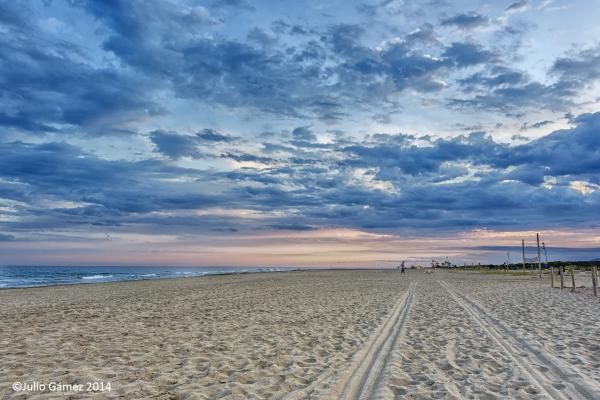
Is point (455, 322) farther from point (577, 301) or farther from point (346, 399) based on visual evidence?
point (577, 301)

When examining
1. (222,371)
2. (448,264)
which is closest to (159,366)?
(222,371)

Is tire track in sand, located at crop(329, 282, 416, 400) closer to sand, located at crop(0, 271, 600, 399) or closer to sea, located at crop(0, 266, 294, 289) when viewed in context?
sand, located at crop(0, 271, 600, 399)

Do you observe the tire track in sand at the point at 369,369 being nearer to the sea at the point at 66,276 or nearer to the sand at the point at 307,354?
the sand at the point at 307,354

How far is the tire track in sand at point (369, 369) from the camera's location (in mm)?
6567

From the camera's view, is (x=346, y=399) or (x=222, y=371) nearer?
(x=346, y=399)

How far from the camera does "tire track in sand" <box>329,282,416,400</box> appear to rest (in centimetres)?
657

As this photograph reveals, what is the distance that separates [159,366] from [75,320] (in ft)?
27.4

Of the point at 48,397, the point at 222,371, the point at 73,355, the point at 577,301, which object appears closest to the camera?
the point at 48,397

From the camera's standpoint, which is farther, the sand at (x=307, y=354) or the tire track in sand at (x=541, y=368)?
the sand at (x=307, y=354)

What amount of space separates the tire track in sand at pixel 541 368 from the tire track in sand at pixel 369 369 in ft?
8.76

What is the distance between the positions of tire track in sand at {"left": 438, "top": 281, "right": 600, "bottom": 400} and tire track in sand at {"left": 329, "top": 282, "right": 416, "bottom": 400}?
8.76ft

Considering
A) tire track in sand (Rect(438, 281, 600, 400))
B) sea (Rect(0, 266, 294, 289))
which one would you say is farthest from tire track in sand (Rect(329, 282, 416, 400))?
sea (Rect(0, 266, 294, 289))

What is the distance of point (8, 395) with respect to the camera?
6316 mm

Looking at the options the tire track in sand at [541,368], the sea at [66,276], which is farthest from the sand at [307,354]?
the sea at [66,276]
